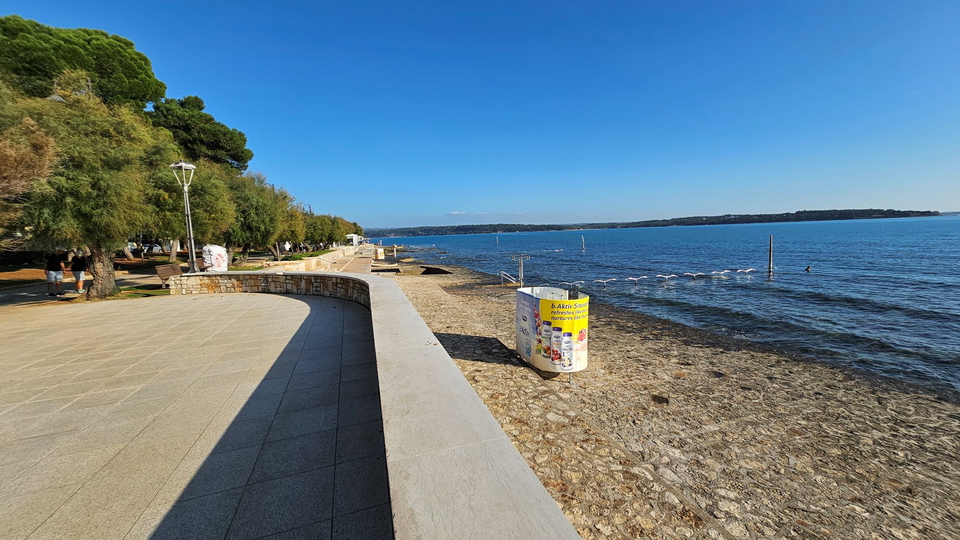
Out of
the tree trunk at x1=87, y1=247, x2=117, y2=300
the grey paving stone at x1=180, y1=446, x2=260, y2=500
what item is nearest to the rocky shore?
the grey paving stone at x1=180, y1=446, x2=260, y2=500

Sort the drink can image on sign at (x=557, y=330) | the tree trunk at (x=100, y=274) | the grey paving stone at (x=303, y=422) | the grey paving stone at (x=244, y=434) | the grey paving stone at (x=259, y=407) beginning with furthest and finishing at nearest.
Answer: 1. the tree trunk at (x=100, y=274)
2. the drink can image on sign at (x=557, y=330)
3. the grey paving stone at (x=259, y=407)
4. the grey paving stone at (x=303, y=422)
5. the grey paving stone at (x=244, y=434)

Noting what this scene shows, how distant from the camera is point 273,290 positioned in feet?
38.0

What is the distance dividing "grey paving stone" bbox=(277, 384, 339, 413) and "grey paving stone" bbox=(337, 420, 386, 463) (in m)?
0.68

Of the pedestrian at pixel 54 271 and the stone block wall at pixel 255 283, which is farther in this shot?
the pedestrian at pixel 54 271

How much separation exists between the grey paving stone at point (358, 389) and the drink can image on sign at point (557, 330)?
261cm

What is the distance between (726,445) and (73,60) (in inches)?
1309

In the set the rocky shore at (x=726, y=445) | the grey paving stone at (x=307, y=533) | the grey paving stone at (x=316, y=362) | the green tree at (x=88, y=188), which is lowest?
the rocky shore at (x=726, y=445)

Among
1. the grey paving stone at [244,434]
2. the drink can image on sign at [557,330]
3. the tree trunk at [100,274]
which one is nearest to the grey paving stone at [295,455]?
the grey paving stone at [244,434]

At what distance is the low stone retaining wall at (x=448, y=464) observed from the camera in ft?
5.28

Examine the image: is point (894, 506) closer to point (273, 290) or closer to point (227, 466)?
point (227, 466)

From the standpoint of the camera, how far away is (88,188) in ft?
31.6

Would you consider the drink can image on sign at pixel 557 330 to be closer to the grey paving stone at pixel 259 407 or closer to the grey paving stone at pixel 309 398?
the grey paving stone at pixel 309 398

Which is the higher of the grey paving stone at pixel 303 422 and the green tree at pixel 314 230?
the green tree at pixel 314 230

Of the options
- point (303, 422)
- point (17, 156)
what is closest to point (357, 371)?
point (303, 422)
